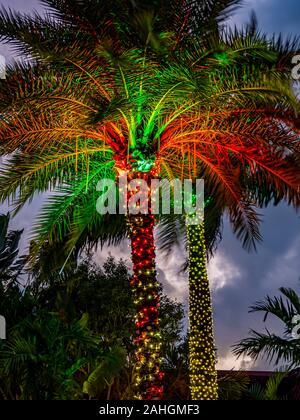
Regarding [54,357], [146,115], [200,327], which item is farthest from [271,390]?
[146,115]

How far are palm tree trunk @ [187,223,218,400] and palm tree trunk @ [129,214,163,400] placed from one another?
2141 mm

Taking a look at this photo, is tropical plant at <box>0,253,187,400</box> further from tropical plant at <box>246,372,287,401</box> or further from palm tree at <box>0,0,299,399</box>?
tropical plant at <box>246,372,287,401</box>

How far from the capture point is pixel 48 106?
10969mm

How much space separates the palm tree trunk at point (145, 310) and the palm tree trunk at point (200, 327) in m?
2.14

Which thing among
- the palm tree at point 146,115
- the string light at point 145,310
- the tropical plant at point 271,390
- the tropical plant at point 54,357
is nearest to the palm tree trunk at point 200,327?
the palm tree at point 146,115

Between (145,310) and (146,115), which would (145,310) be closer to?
(145,310)

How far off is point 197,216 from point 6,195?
4260 millimetres

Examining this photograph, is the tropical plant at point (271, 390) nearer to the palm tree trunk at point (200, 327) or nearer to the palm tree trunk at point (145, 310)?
the palm tree trunk at point (200, 327)

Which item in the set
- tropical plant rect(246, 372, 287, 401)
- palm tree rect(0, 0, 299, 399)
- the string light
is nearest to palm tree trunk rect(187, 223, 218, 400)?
palm tree rect(0, 0, 299, 399)

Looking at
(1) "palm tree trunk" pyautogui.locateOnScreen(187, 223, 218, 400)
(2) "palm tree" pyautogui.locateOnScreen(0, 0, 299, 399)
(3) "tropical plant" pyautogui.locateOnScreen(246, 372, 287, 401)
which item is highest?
(2) "palm tree" pyautogui.locateOnScreen(0, 0, 299, 399)

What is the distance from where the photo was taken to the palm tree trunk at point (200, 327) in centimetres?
1269

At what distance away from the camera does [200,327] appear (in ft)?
42.8

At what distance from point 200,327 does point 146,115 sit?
4600mm

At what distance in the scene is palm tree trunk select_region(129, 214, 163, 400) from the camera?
10672 millimetres
